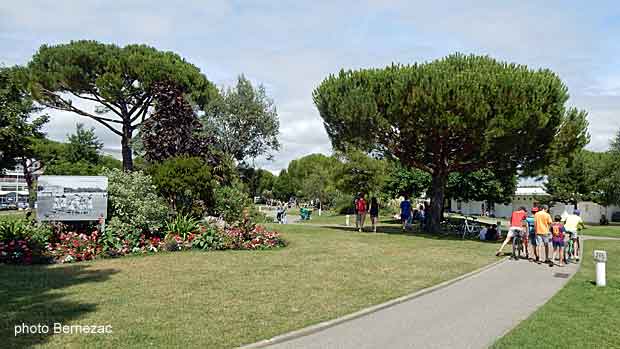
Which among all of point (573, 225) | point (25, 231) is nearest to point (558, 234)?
point (573, 225)

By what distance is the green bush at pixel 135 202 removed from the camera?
543 inches

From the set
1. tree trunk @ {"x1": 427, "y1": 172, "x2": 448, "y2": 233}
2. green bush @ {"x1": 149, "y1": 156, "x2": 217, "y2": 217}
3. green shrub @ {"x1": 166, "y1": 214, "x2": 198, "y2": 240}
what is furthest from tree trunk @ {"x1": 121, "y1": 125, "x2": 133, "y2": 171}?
tree trunk @ {"x1": 427, "y1": 172, "x2": 448, "y2": 233}

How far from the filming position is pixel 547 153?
21203mm

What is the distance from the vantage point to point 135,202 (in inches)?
548

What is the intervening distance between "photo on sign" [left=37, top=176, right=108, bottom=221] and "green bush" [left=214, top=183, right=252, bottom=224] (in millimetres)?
5105

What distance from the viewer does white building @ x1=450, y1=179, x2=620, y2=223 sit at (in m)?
47.9

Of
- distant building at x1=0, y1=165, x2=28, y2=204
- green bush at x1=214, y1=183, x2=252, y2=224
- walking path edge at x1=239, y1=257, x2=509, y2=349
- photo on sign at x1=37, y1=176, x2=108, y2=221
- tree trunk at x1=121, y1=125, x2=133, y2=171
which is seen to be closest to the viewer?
walking path edge at x1=239, y1=257, x2=509, y2=349

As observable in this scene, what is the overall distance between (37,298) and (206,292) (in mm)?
2519

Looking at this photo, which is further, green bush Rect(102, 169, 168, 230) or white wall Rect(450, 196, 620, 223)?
white wall Rect(450, 196, 620, 223)

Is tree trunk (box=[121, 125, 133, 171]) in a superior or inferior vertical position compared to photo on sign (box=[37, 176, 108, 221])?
superior

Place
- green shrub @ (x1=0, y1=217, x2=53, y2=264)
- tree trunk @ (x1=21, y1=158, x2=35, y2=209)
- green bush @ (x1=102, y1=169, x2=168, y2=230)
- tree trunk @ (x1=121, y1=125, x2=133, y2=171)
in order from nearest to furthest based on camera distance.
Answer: green shrub @ (x1=0, y1=217, x2=53, y2=264), green bush @ (x1=102, y1=169, x2=168, y2=230), tree trunk @ (x1=21, y1=158, x2=35, y2=209), tree trunk @ (x1=121, y1=125, x2=133, y2=171)

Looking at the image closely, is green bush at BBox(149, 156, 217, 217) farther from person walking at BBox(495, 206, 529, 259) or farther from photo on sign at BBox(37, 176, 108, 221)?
person walking at BBox(495, 206, 529, 259)

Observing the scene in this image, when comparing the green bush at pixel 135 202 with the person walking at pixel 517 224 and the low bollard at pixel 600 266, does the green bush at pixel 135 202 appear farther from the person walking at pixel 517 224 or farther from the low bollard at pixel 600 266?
the low bollard at pixel 600 266

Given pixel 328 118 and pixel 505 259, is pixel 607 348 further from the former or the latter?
pixel 328 118
